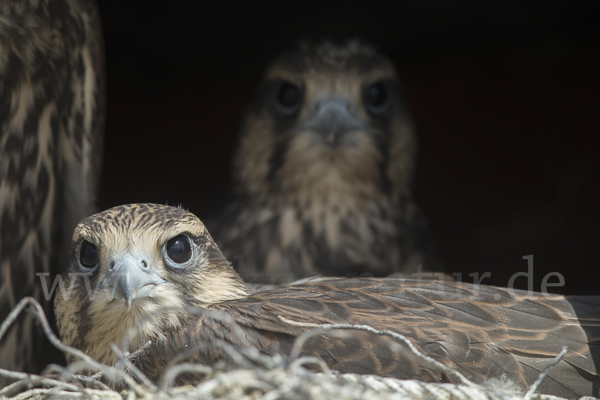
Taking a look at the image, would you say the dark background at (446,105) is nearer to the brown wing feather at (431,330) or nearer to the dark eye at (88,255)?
the dark eye at (88,255)

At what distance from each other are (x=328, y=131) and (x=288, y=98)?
398 mm

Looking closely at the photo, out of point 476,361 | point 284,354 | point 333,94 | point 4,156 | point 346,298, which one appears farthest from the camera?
point 333,94

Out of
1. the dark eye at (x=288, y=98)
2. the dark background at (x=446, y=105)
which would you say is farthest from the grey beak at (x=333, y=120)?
the dark background at (x=446, y=105)

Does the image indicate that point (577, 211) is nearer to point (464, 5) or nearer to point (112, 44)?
point (464, 5)

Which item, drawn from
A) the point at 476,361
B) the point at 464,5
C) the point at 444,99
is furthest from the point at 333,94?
the point at 476,361

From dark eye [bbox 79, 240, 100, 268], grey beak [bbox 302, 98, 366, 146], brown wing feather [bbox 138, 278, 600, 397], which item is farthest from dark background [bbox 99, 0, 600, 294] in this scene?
brown wing feather [bbox 138, 278, 600, 397]

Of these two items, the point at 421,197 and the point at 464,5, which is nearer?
the point at 464,5

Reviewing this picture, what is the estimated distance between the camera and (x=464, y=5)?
401cm

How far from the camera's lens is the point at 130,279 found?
181cm

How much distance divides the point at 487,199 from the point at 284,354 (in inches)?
123

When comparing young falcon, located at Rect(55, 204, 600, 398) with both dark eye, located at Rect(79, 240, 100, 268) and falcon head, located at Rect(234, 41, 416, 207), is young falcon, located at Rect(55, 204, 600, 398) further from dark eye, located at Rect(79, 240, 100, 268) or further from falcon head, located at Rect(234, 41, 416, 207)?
falcon head, located at Rect(234, 41, 416, 207)

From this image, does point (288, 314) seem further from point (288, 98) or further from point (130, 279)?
point (288, 98)

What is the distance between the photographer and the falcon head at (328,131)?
11.1ft

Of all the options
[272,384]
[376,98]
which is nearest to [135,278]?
[272,384]
